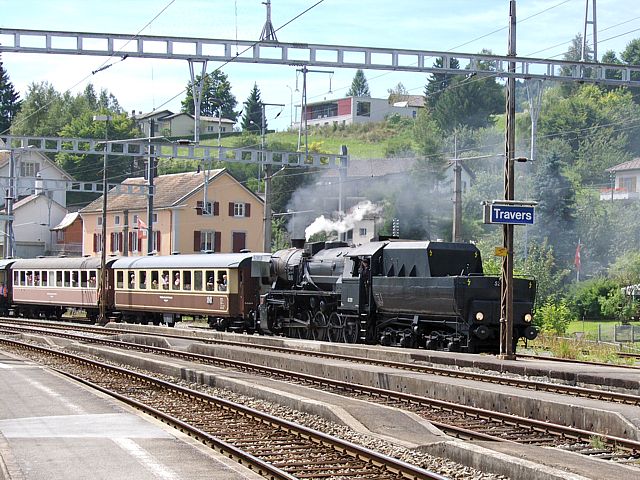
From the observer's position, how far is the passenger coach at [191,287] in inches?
1387

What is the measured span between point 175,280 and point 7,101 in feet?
386

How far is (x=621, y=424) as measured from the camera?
12891 mm

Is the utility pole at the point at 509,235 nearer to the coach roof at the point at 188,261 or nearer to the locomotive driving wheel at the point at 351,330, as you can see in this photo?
the locomotive driving wheel at the point at 351,330

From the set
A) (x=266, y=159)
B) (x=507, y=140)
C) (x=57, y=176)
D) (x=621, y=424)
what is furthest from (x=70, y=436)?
(x=57, y=176)

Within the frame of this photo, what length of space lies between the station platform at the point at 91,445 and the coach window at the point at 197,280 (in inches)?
791

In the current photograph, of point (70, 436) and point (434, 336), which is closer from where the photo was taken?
point (70, 436)

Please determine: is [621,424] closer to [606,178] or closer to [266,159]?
[266,159]

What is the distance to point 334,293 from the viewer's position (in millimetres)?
29125

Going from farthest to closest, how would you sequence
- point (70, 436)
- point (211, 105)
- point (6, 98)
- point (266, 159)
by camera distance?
1. point (211, 105)
2. point (6, 98)
3. point (266, 159)
4. point (70, 436)

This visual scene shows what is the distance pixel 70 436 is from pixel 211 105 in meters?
152

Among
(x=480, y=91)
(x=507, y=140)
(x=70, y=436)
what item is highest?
(x=480, y=91)

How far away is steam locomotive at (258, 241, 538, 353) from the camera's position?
24469 millimetres

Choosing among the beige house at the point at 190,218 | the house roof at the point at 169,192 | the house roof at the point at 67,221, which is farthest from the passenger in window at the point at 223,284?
the house roof at the point at 67,221

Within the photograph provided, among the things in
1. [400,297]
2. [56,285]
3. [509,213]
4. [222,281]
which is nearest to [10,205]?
[56,285]
